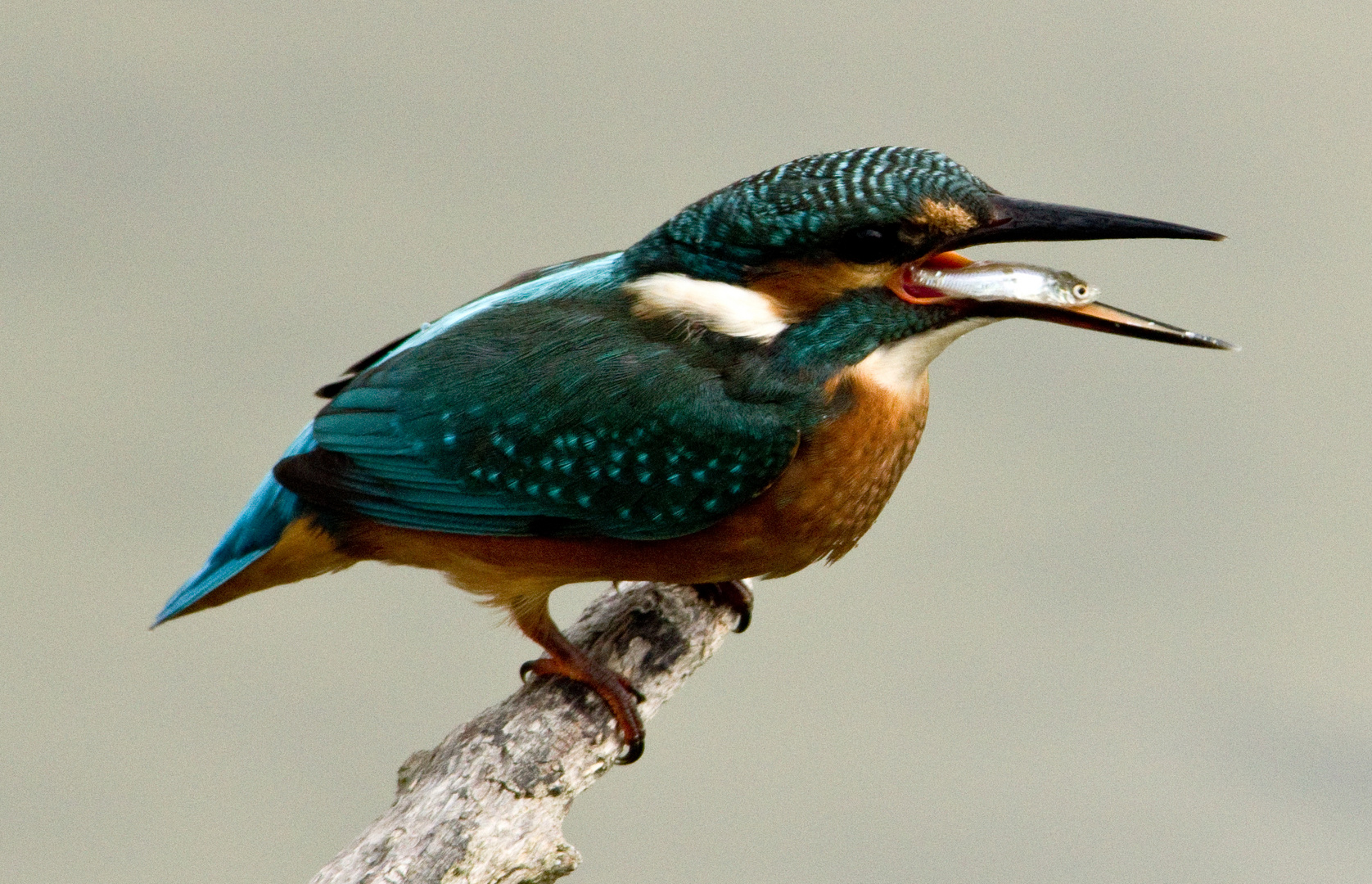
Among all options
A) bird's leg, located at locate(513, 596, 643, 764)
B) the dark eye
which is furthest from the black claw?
the dark eye

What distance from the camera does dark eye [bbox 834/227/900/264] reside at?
196 cm

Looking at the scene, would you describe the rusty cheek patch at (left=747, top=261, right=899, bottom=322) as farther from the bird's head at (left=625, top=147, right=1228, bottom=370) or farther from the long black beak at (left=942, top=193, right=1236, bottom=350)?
the long black beak at (left=942, top=193, right=1236, bottom=350)

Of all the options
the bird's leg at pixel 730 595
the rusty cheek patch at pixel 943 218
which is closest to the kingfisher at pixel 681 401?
the rusty cheek patch at pixel 943 218

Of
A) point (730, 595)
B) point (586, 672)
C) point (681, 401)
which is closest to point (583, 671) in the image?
point (586, 672)

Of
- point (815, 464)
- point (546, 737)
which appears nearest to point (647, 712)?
point (546, 737)

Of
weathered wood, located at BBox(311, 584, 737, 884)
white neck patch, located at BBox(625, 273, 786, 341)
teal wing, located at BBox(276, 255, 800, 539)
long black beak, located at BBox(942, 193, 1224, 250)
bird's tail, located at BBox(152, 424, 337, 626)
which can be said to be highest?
long black beak, located at BBox(942, 193, 1224, 250)

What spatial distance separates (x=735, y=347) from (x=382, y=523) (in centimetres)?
63

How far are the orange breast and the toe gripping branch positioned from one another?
7 centimetres

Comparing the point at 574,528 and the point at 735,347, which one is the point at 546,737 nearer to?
the point at 574,528

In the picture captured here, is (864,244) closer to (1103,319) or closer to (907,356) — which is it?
(907,356)

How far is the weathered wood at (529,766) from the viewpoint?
2.02 metres

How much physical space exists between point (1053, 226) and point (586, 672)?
0.97 meters

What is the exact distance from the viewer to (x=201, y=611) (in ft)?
8.34

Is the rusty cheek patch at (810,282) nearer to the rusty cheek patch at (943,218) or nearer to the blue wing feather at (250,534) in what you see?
the rusty cheek patch at (943,218)
